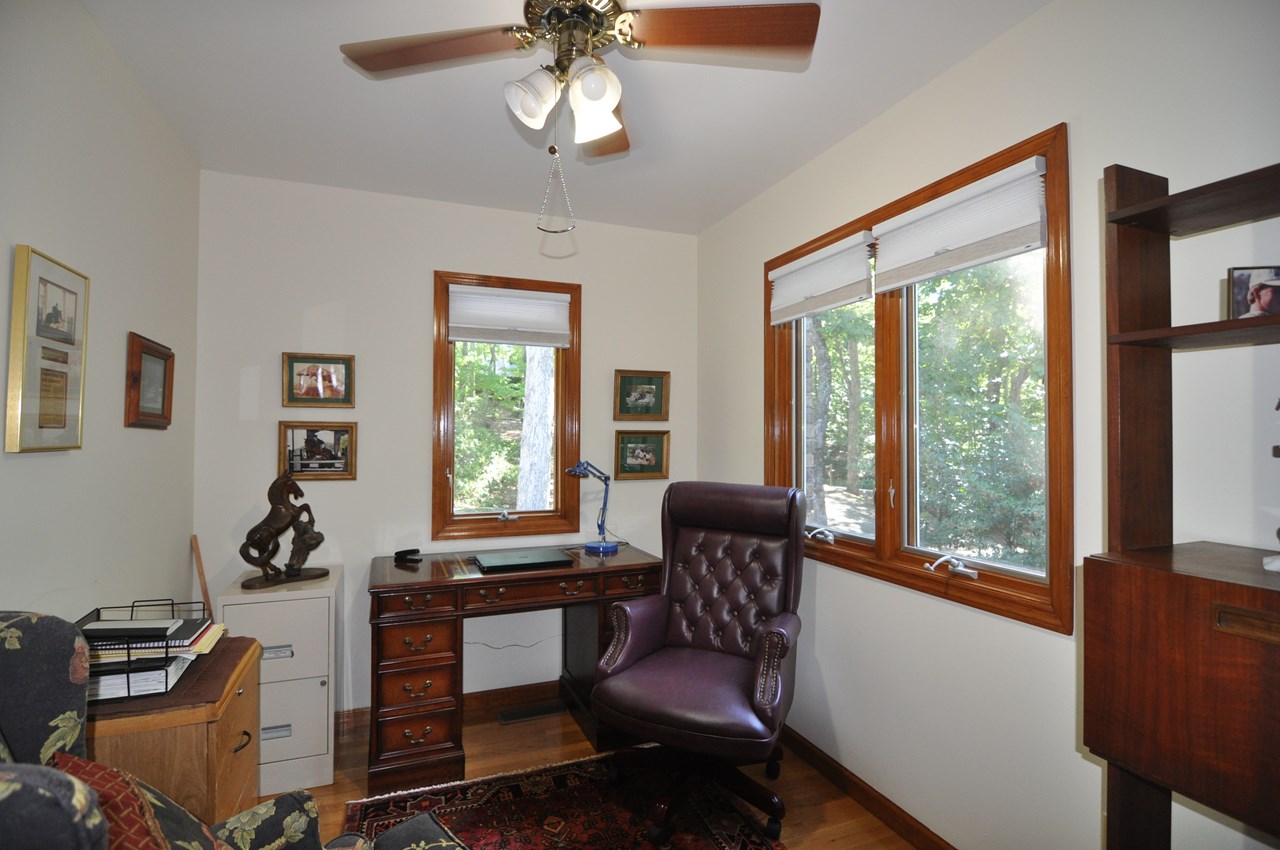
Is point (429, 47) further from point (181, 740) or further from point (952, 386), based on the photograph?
point (952, 386)

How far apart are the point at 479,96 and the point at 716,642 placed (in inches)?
92.9

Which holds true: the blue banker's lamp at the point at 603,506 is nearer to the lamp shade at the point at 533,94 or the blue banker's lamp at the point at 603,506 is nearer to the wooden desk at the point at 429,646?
the wooden desk at the point at 429,646

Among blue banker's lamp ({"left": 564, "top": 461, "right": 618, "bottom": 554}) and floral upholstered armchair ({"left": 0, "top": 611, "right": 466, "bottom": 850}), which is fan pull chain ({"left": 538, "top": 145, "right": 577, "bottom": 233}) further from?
floral upholstered armchair ({"left": 0, "top": 611, "right": 466, "bottom": 850})

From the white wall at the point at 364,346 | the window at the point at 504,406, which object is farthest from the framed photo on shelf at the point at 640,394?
the window at the point at 504,406

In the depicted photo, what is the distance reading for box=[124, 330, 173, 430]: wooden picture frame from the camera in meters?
2.10

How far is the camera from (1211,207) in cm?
125

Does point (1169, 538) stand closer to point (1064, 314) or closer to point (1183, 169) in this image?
point (1064, 314)

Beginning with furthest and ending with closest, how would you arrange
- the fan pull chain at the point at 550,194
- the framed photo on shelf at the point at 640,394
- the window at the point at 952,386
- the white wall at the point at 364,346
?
the framed photo on shelf at the point at 640,394, the white wall at the point at 364,346, the fan pull chain at the point at 550,194, the window at the point at 952,386

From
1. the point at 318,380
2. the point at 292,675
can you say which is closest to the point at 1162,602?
the point at 292,675

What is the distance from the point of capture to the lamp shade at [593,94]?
1413mm

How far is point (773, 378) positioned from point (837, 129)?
1127 millimetres

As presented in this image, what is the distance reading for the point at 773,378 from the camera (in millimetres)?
3014

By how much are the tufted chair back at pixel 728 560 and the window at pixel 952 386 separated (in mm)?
292

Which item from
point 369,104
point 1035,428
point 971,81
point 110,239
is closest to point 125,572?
point 110,239
